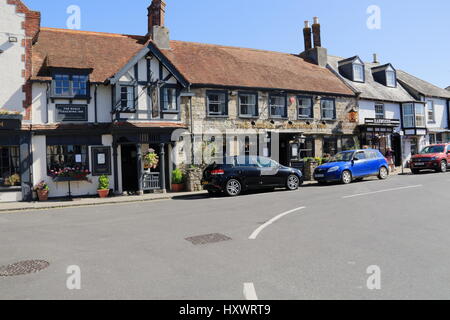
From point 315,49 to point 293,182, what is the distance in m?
15.8

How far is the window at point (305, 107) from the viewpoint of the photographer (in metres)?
22.8

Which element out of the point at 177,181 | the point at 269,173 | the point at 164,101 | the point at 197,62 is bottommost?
the point at 177,181

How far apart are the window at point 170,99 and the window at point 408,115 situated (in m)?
19.9

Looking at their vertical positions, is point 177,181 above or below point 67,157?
below

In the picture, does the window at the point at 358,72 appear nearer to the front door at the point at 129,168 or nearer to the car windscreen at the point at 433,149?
the car windscreen at the point at 433,149

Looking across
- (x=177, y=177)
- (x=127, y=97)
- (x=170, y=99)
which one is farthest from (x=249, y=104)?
(x=127, y=97)

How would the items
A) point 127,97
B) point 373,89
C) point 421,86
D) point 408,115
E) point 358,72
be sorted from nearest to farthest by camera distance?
point 127,97 → point 373,89 → point 358,72 → point 408,115 → point 421,86

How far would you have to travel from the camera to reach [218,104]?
20.1 meters

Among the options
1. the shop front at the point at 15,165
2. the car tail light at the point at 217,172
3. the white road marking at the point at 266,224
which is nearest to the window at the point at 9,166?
the shop front at the point at 15,165

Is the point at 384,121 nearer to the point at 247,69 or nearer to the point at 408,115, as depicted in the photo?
the point at 408,115

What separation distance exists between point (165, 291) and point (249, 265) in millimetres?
1458

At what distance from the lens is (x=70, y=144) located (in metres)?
16.3
